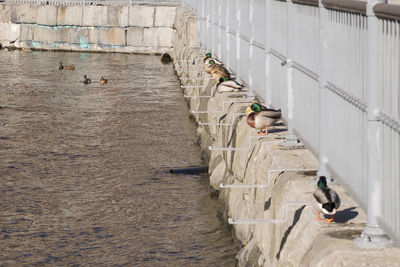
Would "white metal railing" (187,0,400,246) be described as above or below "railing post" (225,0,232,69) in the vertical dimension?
below

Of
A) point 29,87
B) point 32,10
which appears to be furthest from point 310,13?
point 32,10

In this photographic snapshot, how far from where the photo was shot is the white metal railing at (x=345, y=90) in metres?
5.91

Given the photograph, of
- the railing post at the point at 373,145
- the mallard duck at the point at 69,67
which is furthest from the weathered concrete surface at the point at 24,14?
the railing post at the point at 373,145

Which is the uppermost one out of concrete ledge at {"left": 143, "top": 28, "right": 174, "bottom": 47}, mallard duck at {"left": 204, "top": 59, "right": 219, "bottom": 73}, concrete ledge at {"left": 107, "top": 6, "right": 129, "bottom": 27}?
concrete ledge at {"left": 107, "top": 6, "right": 129, "bottom": 27}

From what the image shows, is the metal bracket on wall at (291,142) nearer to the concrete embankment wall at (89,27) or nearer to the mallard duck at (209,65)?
the mallard duck at (209,65)

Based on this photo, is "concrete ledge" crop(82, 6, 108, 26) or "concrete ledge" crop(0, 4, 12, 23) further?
"concrete ledge" crop(0, 4, 12, 23)

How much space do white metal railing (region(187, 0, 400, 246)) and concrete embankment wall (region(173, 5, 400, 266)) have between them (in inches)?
7.9

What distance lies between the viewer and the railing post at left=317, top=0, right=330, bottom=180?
25.7ft

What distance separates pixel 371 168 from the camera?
6090 mm

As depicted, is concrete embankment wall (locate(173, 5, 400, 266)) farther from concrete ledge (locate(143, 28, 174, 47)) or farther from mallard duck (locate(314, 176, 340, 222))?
concrete ledge (locate(143, 28, 174, 47))

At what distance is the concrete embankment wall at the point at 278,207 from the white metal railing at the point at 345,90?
7.9 inches

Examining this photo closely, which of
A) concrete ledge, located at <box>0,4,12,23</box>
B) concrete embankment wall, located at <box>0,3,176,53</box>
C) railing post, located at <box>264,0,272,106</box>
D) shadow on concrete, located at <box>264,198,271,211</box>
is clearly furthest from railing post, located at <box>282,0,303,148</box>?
concrete ledge, located at <box>0,4,12,23</box>

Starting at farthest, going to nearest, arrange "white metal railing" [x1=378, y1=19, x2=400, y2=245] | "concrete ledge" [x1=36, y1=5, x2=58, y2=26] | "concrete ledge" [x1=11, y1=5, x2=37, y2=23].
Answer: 1. "concrete ledge" [x1=11, y1=5, x2=37, y2=23]
2. "concrete ledge" [x1=36, y1=5, x2=58, y2=26]
3. "white metal railing" [x1=378, y1=19, x2=400, y2=245]

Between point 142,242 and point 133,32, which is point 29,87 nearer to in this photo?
point 133,32
